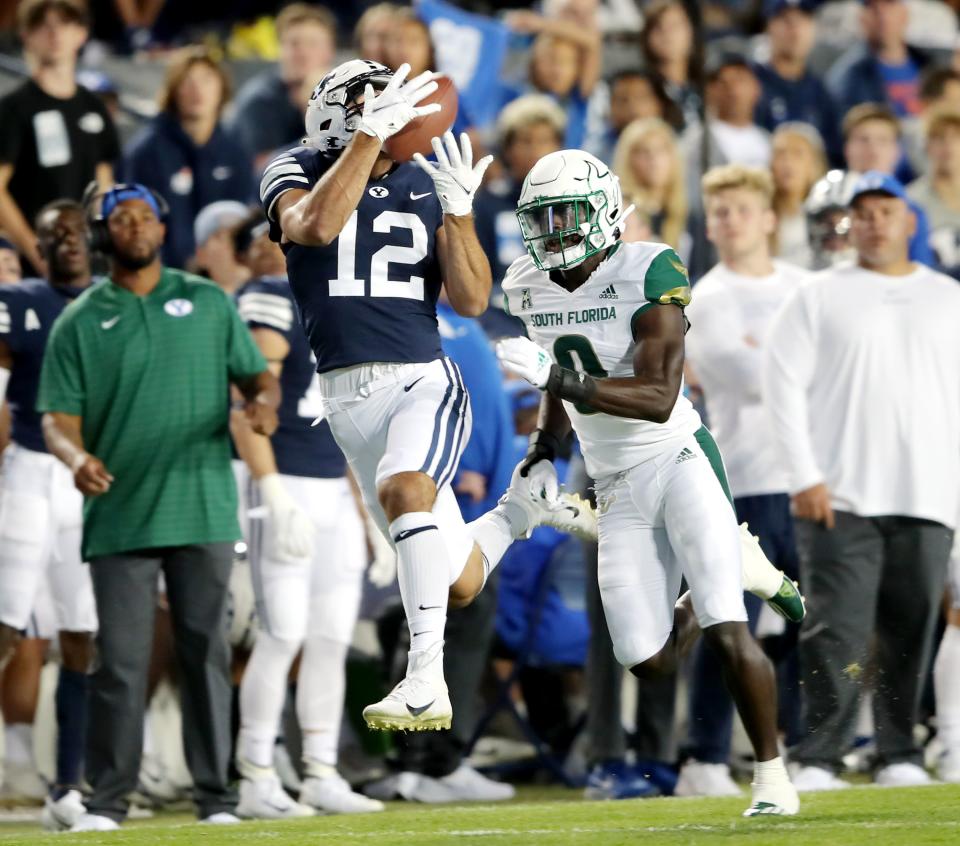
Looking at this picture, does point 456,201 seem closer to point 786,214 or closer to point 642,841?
point 642,841

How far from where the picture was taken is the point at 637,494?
18.8 ft

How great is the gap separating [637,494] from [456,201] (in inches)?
40.6

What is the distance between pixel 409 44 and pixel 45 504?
312 centimetres

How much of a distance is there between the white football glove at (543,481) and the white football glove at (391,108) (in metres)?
1.18

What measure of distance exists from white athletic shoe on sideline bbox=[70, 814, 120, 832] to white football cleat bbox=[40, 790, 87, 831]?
1.1 inches

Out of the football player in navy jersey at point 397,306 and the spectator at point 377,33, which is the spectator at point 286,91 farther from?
the football player in navy jersey at point 397,306

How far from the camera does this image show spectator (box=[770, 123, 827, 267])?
909 centimetres

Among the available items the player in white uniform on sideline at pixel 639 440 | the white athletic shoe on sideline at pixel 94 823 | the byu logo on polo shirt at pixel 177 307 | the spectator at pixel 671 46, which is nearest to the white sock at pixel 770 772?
the player in white uniform on sideline at pixel 639 440

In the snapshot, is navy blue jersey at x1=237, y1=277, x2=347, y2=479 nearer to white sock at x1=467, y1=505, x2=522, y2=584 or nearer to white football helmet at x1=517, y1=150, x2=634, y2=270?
white sock at x1=467, y1=505, x2=522, y2=584

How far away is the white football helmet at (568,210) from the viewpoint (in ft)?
18.5

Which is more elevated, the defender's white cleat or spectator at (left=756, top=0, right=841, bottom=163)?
spectator at (left=756, top=0, right=841, bottom=163)

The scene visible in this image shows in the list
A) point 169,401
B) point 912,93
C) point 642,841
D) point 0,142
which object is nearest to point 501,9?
point 912,93

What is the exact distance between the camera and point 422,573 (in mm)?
5383

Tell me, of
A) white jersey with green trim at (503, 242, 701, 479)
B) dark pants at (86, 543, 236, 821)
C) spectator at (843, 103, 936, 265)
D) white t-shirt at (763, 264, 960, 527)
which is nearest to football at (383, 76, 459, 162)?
white jersey with green trim at (503, 242, 701, 479)
